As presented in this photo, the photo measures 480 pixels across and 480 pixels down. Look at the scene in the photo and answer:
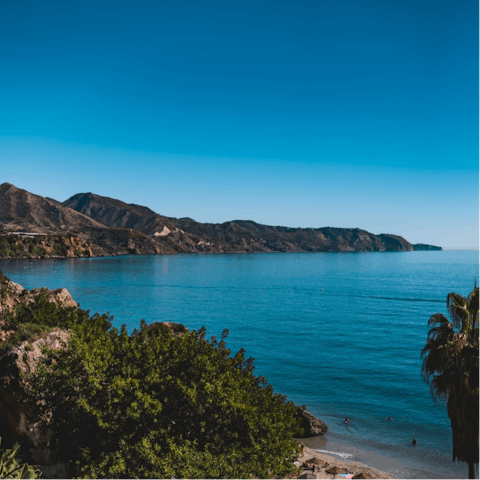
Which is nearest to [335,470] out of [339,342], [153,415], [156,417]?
[156,417]

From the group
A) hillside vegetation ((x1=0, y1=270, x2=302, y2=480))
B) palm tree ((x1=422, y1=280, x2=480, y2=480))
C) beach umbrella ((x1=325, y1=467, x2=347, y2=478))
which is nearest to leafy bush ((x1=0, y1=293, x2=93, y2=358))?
hillside vegetation ((x1=0, y1=270, x2=302, y2=480))

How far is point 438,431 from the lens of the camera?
103ft

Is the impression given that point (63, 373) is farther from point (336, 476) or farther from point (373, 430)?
point (373, 430)

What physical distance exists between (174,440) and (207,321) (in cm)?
5677

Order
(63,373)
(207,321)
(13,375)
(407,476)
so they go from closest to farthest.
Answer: (63,373) < (13,375) < (407,476) < (207,321)

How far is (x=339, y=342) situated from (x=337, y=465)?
33.1 m

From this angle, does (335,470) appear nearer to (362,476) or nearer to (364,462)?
(362,476)

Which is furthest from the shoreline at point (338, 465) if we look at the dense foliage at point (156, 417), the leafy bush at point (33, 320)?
the leafy bush at point (33, 320)

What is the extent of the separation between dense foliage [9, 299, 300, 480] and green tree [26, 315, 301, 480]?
4cm

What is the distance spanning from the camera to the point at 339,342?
57375 millimetres

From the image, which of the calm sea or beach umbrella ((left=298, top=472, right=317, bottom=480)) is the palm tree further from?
the calm sea

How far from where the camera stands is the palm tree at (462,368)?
1628 centimetres

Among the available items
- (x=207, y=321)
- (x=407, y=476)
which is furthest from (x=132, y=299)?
(x=407, y=476)

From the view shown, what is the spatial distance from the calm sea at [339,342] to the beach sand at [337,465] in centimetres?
142
